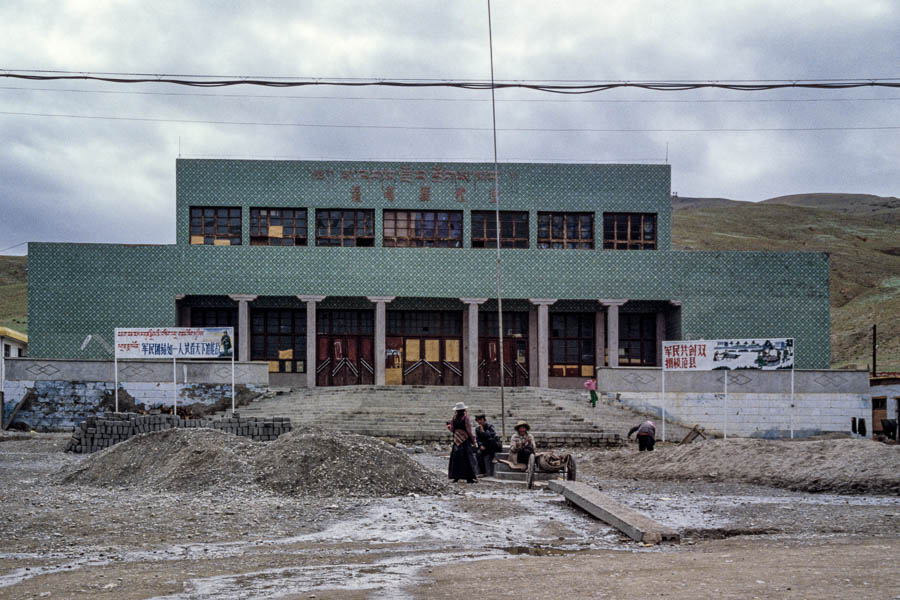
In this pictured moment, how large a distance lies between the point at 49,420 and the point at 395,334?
14.0 metres

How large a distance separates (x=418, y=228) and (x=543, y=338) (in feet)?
Answer: 22.5

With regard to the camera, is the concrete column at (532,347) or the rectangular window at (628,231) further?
the rectangular window at (628,231)

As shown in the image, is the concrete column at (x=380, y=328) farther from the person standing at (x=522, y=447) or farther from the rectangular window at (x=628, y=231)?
the person standing at (x=522, y=447)

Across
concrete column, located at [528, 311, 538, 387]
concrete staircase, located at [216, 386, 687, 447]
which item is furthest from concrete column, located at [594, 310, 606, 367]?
concrete staircase, located at [216, 386, 687, 447]

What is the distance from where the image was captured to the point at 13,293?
11462 cm

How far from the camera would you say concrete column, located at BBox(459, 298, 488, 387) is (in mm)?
40188

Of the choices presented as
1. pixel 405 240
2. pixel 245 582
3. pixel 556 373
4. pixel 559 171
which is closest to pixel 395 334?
pixel 405 240

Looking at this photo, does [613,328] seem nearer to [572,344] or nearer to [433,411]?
[572,344]

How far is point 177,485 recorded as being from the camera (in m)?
16.4

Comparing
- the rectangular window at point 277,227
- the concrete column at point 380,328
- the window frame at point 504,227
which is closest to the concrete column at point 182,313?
the rectangular window at point 277,227

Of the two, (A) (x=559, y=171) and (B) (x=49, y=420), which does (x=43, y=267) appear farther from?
(A) (x=559, y=171)

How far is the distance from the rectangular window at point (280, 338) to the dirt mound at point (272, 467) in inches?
899

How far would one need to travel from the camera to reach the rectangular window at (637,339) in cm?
4212

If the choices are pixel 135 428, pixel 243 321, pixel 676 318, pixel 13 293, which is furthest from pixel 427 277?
pixel 13 293
